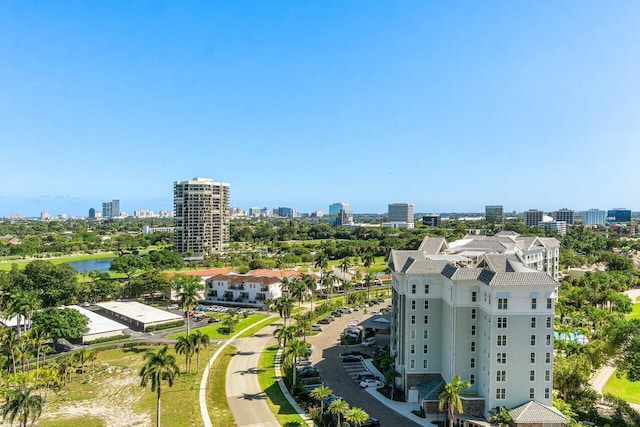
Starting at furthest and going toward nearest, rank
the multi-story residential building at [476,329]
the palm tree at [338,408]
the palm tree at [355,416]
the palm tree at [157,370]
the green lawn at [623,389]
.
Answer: the green lawn at [623,389] → the multi-story residential building at [476,329] → the palm tree at [338,408] → the palm tree at [157,370] → the palm tree at [355,416]

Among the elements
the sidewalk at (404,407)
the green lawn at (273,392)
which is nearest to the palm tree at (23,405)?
the green lawn at (273,392)

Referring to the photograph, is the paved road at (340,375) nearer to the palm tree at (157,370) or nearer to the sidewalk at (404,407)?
the sidewalk at (404,407)

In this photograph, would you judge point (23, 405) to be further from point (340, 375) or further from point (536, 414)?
point (536, 414)

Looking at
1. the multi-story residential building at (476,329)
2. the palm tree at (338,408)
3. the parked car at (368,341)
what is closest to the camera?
the palm tree at (338,408)

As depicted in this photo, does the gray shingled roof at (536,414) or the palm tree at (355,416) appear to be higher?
the palm tree at (355,416)

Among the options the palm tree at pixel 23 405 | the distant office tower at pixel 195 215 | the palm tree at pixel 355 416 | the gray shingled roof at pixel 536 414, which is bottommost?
the gray shingled roof at pixel 536 414

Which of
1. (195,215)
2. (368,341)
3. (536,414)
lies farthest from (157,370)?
(195,215)

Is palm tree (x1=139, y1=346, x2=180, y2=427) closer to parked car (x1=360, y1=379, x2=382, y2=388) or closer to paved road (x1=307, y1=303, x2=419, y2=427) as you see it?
paved road (x1=307, y1=303, x2=419, y2=427)
